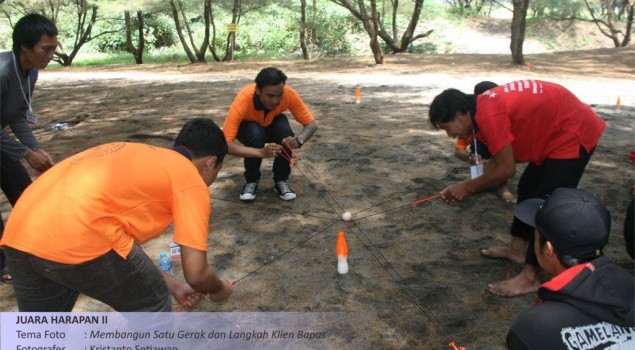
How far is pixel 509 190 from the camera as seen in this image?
4.70 metres

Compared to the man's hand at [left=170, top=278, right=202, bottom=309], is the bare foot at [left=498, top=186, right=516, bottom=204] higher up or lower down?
lower down

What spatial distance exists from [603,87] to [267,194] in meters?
9.36

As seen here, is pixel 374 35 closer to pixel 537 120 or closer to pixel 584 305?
pixel 537 120

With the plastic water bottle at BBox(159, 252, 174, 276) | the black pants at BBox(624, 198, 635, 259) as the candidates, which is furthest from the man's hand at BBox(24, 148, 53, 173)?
the black pants at BBox(624, 198, 635, 259)

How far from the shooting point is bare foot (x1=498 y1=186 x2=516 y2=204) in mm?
4383

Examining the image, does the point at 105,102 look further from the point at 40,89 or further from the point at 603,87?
the point at 603,87

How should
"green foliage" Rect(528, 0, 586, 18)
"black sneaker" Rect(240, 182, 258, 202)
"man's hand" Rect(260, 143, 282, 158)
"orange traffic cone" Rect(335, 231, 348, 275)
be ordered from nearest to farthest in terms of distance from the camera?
"orange traffic cone" Rect(335, 231, 348, 275)
"man's hand" Rect(260, 143, 282, 158)
"black sneaker" Rect(240, 182, 258, 202)
"green foliage" Rect(528, 0, 586, 18)

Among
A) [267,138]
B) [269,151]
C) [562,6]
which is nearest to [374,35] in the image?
[267,138]

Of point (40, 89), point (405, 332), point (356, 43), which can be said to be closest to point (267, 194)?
point (405, 332)

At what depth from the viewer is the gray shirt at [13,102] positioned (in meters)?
3.27

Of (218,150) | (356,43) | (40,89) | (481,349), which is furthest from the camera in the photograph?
(356,43)

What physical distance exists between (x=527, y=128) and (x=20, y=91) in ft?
11.7

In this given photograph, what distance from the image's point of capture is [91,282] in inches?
75.7

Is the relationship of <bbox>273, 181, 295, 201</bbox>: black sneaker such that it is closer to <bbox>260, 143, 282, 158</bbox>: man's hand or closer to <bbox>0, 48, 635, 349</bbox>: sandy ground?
<bbox>0, 48, 635, 349</bbox>: sandy ground
